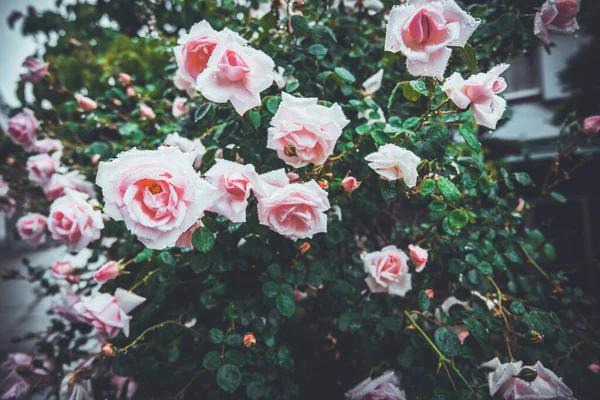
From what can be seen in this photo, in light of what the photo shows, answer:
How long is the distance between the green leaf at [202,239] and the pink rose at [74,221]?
308 millimetres

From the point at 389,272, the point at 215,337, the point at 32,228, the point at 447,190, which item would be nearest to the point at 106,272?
the point at 215,337

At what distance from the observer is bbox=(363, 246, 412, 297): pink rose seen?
2.73 ft

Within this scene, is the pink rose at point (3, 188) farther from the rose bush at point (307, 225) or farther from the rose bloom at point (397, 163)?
the rose bloom at point (397, 163)

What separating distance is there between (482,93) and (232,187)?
485 mm

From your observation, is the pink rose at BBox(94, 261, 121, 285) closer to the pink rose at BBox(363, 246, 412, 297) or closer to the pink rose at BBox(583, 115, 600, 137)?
the pink rose at BBox(363, 246, 412, 297)

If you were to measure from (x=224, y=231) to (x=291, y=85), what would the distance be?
15.2 inches

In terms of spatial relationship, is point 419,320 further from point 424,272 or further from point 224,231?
point 224,231

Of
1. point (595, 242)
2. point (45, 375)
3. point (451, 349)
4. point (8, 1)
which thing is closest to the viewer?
point (451, 349)

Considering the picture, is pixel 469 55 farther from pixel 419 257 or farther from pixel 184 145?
pixel 184 145

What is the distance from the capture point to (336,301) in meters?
0.99

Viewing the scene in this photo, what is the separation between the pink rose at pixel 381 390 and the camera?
2.61 ft

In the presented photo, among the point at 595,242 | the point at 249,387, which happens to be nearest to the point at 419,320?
the point at 249,387

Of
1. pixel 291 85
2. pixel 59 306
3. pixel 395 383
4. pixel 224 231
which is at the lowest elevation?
pixel 395 383

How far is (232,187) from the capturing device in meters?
0.60
